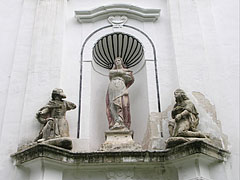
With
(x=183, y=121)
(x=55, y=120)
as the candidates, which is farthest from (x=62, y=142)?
(x=183, y=121)

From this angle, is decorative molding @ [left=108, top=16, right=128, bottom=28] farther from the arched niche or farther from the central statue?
the central statue

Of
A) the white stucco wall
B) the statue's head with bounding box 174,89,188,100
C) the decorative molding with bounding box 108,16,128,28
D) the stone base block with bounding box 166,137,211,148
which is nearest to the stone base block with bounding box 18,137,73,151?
the white stucco wall

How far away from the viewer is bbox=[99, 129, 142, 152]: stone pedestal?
6.11m

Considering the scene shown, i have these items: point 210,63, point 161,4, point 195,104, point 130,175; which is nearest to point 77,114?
point 130,175

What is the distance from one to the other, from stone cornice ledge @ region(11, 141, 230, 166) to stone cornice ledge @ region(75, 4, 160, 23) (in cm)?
316

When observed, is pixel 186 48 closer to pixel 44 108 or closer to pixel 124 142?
pixel 124 142

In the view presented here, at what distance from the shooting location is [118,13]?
7992 millimetres

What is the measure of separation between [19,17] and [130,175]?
13.5 feet

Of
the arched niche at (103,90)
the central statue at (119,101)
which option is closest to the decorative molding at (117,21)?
the arched niche at (103,90)

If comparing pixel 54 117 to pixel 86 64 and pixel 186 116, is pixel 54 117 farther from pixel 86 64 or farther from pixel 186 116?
pixel 186 116

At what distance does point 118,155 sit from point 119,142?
15.1 inches

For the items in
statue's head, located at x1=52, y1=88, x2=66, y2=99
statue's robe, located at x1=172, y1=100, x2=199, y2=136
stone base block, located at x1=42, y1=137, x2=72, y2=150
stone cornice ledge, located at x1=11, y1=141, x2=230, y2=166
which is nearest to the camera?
stone cornice ledge, located at x1=11, y1=141, x2=230, y2=166

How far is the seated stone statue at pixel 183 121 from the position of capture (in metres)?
5.82

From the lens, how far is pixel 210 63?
701 centimetres
